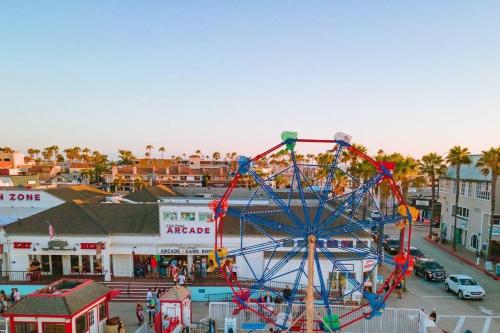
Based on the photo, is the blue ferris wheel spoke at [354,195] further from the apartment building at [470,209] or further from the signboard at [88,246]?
the apartment building at [470,209]

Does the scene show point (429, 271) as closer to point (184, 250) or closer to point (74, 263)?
point (184, 250)

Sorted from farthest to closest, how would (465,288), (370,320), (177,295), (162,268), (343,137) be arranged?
(162,268) < (465,288) < (370,320) < (177,295) < (343,137)

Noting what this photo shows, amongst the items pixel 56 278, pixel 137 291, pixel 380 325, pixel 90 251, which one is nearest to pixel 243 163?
pixel 380 325

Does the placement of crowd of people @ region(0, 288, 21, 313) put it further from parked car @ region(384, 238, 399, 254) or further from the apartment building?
the apartment building

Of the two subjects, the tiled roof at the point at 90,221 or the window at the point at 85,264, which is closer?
the tiled roof at the point at 90,221

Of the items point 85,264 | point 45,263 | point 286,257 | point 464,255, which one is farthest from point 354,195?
point 464,255

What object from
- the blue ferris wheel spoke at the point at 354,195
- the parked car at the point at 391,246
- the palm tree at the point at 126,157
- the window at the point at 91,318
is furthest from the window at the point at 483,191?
the palm tree at the point at 126,157

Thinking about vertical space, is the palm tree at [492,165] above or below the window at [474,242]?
above
